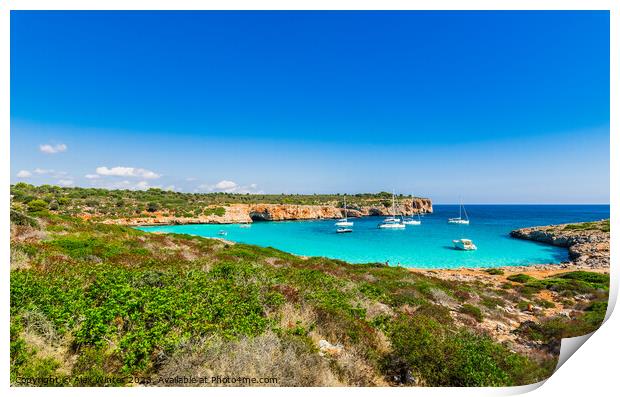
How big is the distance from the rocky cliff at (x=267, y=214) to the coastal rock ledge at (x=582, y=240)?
41.4 m

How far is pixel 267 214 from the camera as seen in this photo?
217 feet

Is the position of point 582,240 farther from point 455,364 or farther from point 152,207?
point 152,207

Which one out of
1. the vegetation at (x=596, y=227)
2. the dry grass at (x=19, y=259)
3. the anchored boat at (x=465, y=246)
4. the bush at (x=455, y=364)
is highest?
the dry grass at (x=19, y=259)

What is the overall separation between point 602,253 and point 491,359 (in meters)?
31.0

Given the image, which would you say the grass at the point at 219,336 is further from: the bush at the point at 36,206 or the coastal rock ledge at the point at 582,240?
the coastal rock ledge at the point at 582,240

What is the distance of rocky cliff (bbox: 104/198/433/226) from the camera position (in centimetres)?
4747

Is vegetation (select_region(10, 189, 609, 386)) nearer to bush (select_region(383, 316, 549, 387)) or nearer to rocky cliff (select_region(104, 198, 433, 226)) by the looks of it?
bush (select_region(383, 316, 549, 387))

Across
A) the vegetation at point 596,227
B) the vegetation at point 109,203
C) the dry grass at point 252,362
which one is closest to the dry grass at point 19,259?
the dry grass at point 252,362

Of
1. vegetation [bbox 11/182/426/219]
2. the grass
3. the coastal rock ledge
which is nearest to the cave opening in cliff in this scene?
vegetation [bbox 11/182/426/219]

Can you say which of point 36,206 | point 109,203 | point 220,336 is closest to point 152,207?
point 109,203

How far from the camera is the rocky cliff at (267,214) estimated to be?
47.5 m

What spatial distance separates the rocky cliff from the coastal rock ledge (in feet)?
136

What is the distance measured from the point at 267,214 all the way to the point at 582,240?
177 ft
